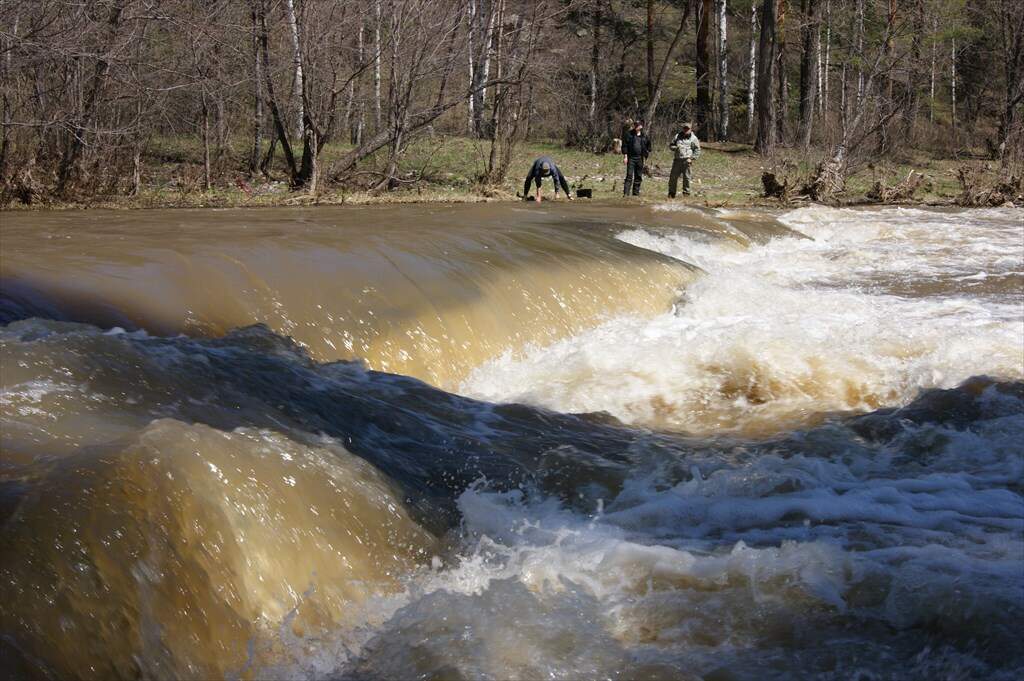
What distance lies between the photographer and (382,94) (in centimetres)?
2953

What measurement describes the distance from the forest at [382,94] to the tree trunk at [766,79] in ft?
Answer: 0.25

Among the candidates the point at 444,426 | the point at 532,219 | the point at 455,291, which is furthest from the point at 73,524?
the point at 532,219

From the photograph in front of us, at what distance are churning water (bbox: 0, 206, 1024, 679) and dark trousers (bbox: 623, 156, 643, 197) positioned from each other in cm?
1179

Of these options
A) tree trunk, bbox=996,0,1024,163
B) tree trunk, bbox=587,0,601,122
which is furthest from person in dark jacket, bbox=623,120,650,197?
tree trunk, bbox=996,0,1024,163

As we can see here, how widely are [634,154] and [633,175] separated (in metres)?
0.62

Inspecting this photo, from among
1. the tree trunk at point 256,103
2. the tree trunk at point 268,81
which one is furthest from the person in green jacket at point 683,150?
the tree trunk at point 256,103

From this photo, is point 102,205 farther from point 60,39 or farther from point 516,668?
point 516,668

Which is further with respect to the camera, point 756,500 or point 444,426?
point 444,426

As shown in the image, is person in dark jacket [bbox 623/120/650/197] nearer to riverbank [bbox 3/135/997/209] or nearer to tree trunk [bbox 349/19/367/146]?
riverbank [bbox 3/135/997/209]

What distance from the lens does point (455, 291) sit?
9.13 meters

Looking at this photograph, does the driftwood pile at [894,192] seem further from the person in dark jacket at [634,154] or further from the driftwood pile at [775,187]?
the person in dark jacket at [634,154]

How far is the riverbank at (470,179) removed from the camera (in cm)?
1794

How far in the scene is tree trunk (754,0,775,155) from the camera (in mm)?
29141

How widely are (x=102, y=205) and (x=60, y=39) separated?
8.22ft
